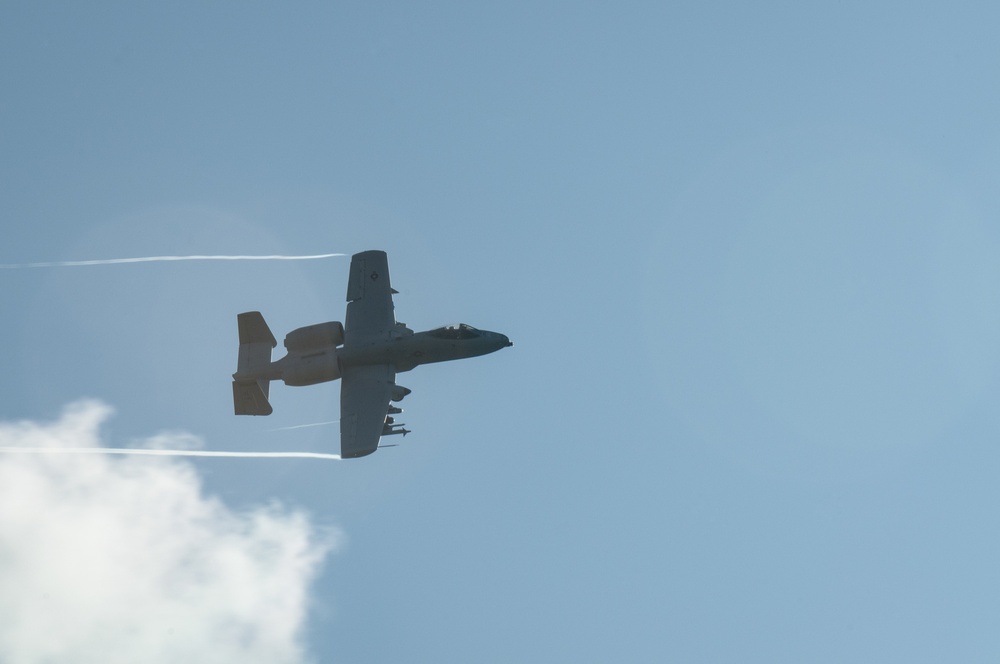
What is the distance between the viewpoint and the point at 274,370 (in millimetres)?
59125

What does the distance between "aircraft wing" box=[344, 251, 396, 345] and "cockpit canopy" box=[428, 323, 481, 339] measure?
2.78 m

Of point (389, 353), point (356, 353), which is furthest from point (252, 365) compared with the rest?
point (389, 353)

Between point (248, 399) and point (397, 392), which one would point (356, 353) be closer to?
point (397, 392)

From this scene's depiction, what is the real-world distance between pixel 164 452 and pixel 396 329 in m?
15.6

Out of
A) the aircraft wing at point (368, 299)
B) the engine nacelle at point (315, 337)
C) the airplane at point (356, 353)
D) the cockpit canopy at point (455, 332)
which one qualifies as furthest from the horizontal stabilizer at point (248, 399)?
the cockpit canopy at point (455, 332)

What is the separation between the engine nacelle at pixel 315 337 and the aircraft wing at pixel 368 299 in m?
0.84

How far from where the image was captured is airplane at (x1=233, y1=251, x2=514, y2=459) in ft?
190

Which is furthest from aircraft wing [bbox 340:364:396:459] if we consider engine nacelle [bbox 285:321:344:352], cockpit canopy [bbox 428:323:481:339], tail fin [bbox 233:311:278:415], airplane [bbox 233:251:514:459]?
tail fin [bbox 233:311:278:415]

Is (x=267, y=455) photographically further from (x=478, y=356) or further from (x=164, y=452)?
(x=478, y=356)

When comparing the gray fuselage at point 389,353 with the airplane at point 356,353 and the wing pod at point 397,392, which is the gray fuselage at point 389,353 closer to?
the airplane at point 356,353

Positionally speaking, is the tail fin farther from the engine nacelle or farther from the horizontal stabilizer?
the engine nacelle

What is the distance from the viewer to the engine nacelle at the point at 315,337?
59.2 meters

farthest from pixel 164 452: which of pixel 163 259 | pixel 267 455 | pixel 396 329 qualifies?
pixel 396 329

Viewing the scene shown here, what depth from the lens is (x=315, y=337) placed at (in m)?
59.3
